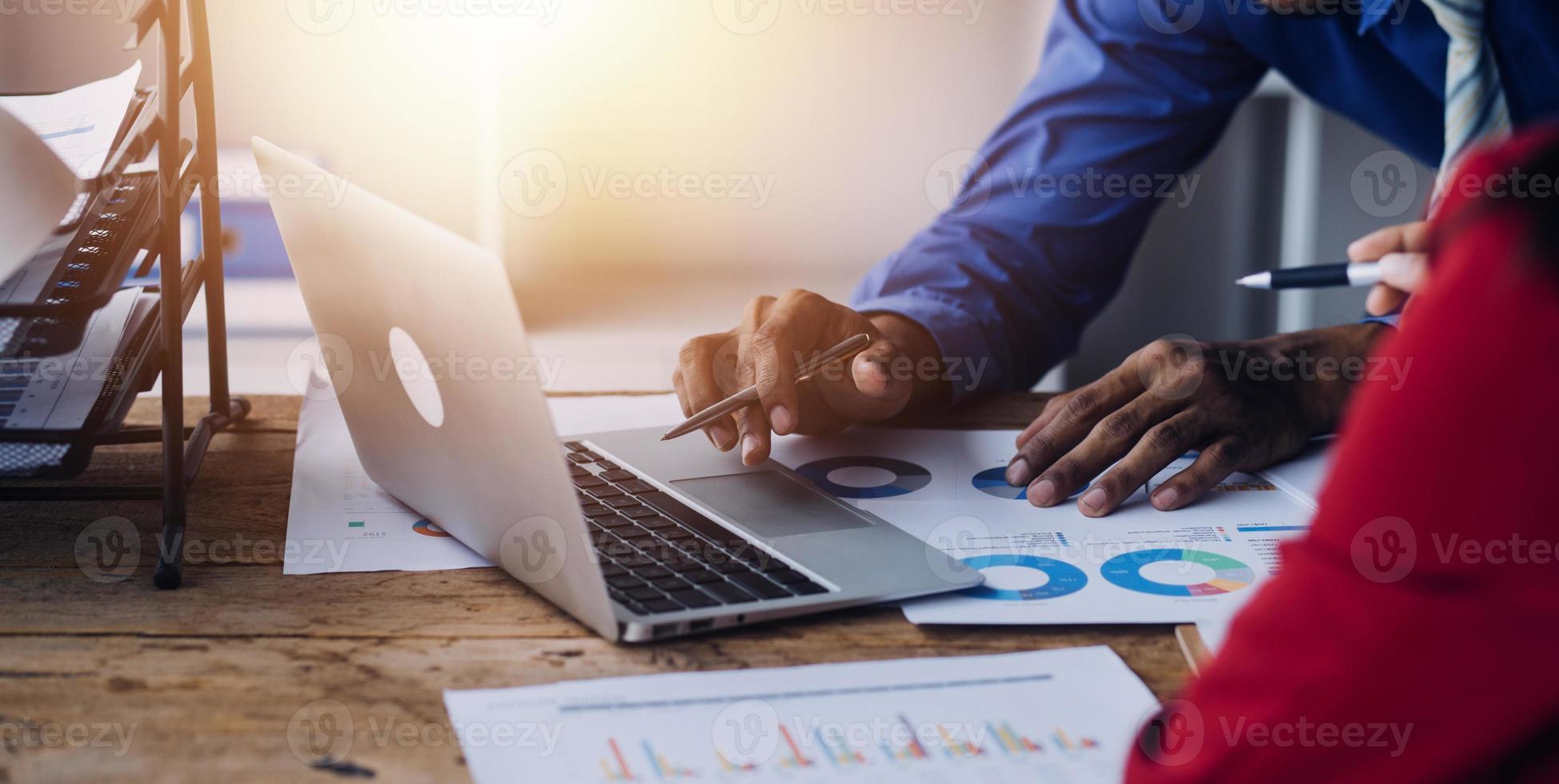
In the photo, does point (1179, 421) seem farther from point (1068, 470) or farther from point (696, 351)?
point (696, 351)

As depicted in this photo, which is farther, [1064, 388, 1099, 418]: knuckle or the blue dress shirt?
the blue dress shirt

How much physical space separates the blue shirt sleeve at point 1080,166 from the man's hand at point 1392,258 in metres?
0.54

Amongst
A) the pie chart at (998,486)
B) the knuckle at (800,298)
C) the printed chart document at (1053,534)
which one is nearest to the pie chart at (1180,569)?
the printed chart document at (1053,534)

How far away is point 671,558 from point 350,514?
239 mm

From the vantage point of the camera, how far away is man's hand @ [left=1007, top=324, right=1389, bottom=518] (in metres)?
0.71

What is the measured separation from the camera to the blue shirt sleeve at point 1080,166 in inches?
45.3

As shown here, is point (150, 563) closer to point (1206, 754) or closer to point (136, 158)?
point (136, 158)

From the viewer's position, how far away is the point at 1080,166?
1187 mm

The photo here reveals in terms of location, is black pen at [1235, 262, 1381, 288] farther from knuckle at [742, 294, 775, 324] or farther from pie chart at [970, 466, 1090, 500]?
knuckle at [742, 294, 775, 324]

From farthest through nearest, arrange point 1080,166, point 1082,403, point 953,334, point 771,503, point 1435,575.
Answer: point 1080,166, point 953,334, point 1082,403, point 771,503, point 1435,575

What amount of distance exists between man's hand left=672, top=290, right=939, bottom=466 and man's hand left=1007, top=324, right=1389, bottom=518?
0.14m

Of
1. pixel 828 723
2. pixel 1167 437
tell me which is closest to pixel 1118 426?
pixel 1167 437

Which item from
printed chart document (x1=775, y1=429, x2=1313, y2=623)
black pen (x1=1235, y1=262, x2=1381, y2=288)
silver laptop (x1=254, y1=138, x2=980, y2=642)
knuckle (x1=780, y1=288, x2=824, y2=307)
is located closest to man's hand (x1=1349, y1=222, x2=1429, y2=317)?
black pen (x1=1235, y1=262, x2=1381, y2=288)

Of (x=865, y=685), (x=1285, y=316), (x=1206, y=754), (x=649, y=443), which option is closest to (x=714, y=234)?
(x=1285, y=316)
